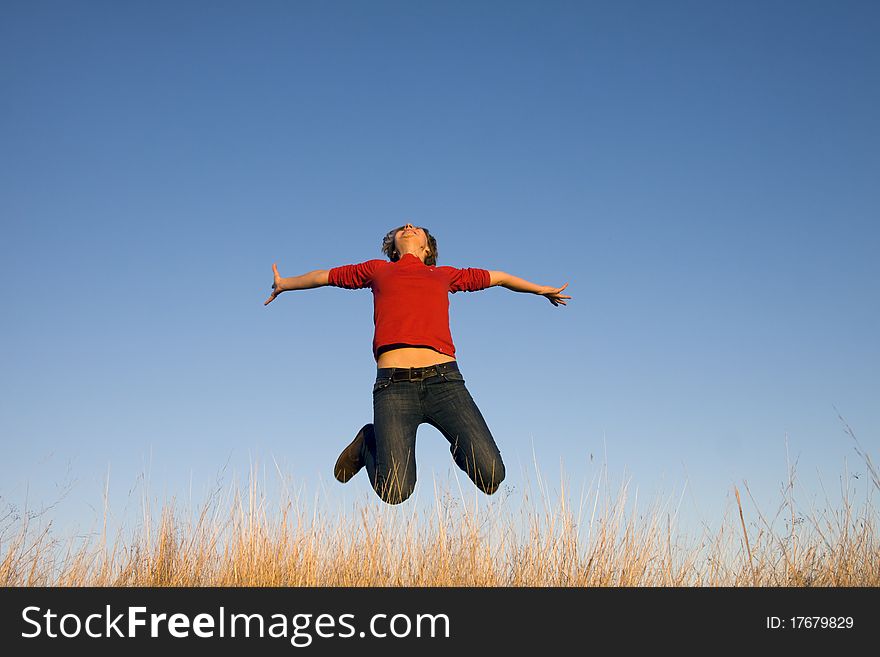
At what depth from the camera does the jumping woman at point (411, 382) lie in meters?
5.95

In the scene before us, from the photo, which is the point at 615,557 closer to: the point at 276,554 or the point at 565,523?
the point at 565,523

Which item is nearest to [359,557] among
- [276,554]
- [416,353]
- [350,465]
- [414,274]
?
[276,554]

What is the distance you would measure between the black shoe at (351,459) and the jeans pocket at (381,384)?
61cm

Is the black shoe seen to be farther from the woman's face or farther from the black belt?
the woman's face

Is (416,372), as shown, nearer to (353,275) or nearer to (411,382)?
(411,382)

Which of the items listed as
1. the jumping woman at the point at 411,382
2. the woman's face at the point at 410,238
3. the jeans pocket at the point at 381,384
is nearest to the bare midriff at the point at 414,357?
the jumping woman at the point at 411,382

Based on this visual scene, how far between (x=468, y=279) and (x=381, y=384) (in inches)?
45.9

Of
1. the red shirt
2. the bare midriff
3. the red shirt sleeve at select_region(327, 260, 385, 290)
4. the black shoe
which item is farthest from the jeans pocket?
the red shirt sleeve at select_region(327, 260, 385, 290)

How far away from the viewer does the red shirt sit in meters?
6.11

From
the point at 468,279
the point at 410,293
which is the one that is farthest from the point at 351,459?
the point at 468,279

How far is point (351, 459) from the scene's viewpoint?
6621mm

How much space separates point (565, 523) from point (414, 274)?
7.13ft
